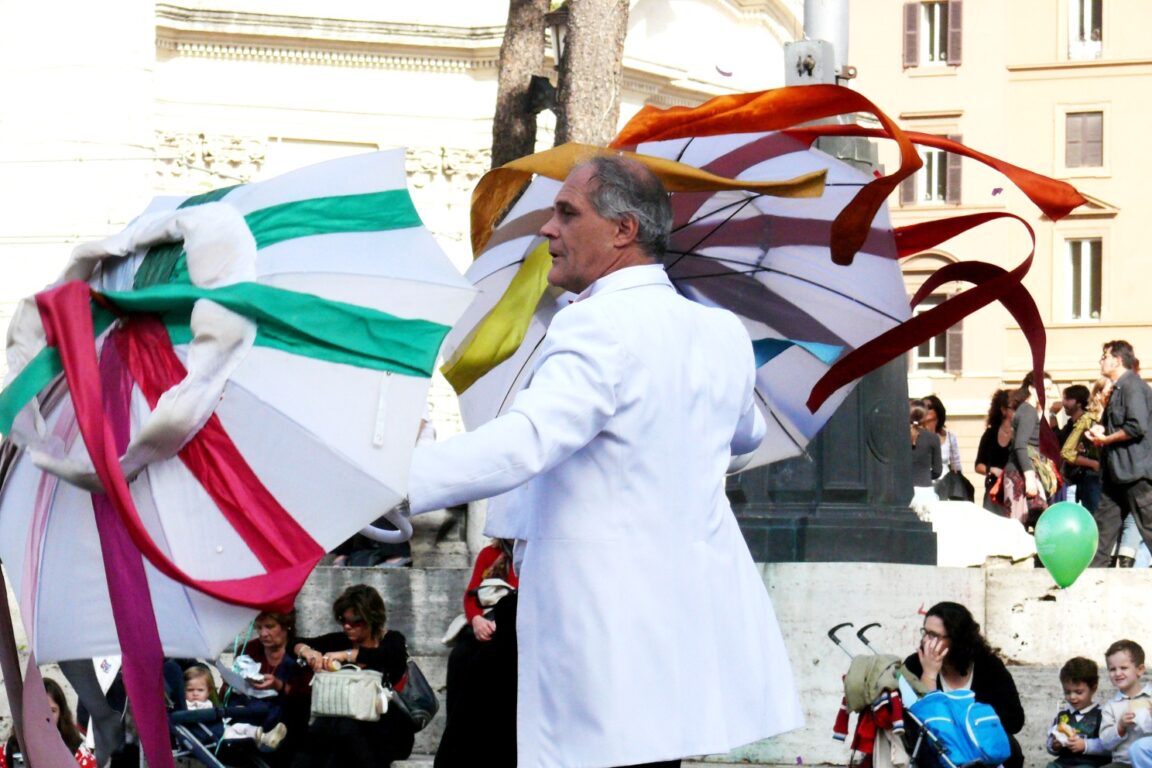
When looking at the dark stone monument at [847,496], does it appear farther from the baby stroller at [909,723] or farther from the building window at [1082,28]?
the building window at [1082,28]

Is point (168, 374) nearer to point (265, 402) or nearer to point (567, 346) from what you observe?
point (265, 402)

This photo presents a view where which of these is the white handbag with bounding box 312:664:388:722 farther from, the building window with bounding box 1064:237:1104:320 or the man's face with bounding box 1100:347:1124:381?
the building window with bounding box 1064:237:1104:320

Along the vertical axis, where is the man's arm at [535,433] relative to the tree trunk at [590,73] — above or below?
below

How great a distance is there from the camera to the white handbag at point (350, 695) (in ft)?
29.7

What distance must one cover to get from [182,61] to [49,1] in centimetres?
261

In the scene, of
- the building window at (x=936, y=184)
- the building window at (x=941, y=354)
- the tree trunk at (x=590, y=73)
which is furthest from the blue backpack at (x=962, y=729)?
the building window at (x=936, y=184)

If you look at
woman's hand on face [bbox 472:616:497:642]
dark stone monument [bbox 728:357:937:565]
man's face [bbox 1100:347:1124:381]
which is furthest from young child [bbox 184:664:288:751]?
man's face [bbox 1100:347:1124:381]

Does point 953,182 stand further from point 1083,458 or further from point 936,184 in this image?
point 1083,458

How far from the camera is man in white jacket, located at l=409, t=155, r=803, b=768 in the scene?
430cm

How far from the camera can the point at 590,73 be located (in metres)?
15.4

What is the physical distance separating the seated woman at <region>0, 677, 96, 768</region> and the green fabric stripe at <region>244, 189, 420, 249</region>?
4.89 meters

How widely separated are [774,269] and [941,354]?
4588cm

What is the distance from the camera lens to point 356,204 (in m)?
4.65

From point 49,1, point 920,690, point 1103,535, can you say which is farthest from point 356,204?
point 49,1
